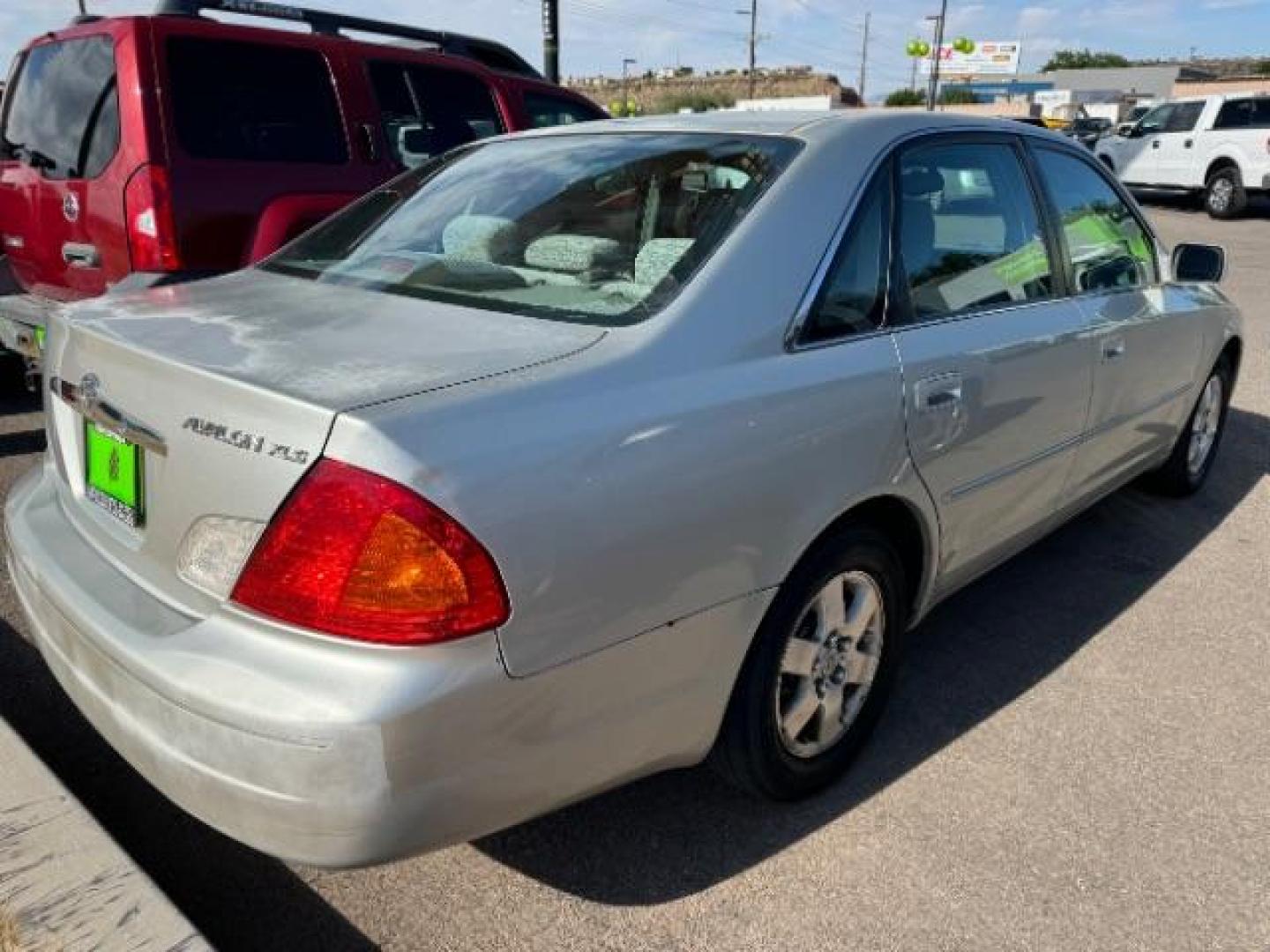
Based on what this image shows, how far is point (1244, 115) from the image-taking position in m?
17.2

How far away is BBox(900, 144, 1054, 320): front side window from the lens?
2.68 meters

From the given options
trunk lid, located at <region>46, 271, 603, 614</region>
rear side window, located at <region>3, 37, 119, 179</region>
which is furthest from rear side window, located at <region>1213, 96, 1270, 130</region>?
trunk lid, located at <region>46, 271, 603, 614</region>

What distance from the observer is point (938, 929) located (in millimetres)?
2152

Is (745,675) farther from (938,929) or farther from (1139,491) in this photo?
(1139,491)

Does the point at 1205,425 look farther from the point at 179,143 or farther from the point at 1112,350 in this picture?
the point at 179,143

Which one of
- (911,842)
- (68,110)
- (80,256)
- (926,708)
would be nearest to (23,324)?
(80,256)

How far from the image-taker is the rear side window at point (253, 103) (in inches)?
176

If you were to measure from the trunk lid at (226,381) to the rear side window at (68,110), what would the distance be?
2.51 meters

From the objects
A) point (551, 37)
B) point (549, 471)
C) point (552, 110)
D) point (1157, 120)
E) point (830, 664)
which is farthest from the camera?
point (1157, 120)

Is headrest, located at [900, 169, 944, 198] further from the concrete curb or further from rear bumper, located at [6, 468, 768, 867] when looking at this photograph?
the concrete curb

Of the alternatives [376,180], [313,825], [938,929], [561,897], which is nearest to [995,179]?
[938,929]

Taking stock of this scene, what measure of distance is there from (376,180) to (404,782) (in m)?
4.21

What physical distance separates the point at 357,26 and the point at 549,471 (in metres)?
5.33

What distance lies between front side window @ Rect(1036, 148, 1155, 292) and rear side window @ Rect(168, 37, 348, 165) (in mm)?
3379
